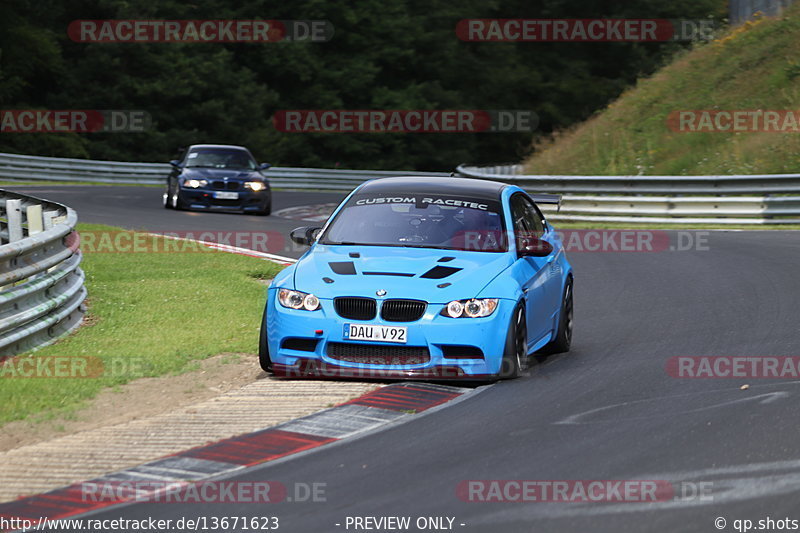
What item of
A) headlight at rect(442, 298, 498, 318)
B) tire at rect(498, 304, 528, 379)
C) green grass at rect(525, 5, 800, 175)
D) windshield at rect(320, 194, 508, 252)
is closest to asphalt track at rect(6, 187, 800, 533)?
tire at rect(498, 304, 528, 379)

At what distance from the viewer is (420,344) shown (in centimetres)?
881

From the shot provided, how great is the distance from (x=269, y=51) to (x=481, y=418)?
4701 cm

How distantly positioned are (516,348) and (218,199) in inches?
659

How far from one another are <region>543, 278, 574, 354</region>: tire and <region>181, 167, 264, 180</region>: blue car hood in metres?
15.2

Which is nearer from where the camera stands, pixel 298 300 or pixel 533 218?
pixel 298 300

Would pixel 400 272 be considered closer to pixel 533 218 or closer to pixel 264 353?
pixel 264 353

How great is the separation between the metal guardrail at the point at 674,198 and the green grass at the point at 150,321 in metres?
9.79

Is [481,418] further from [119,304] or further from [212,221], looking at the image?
[212,221]

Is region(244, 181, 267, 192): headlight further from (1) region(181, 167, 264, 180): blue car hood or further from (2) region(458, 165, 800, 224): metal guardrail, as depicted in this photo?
(2) region(458, 165, 800, 224): metal guardrail

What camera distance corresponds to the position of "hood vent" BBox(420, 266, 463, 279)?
9.16 m

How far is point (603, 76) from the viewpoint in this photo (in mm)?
63125

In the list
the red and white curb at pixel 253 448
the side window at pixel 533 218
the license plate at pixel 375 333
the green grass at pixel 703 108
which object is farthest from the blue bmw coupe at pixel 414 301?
the green grass at pixel 703 108

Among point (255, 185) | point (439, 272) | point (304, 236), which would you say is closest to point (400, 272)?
point (439, 272)

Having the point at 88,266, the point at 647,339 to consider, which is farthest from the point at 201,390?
the point at 88,266
